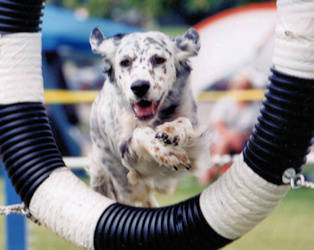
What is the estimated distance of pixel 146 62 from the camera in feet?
7.23

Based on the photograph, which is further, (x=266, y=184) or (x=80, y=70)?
(x=80, y=70)

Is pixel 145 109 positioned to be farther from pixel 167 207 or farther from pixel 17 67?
pixel 17 67

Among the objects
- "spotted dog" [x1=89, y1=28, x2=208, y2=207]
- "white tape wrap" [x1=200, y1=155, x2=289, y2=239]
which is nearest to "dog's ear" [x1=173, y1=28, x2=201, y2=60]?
"spotted dog" [x1=89, y1=28, x2=208, y2=207]

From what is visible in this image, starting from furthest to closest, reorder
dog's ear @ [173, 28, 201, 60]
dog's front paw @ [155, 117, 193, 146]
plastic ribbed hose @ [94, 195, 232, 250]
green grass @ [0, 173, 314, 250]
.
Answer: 1. green grass @ [0, 173, 314, 250]
2. plastic ribbed hose @ [94, 195, 232, 250]
3. dog's ear @ [173, 28, 201, 60]
4. dog's front paw @ [155, 117, 193, 146]

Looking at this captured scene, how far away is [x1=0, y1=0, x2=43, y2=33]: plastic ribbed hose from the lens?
8.18ft

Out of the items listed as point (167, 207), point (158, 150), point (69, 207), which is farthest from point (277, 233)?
point (158, 150)

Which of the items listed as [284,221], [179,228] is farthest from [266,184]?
[284,221]

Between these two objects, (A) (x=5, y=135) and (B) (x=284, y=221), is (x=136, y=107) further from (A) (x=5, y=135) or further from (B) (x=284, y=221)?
(B) (x=284, y=221)

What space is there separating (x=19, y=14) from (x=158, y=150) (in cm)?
87

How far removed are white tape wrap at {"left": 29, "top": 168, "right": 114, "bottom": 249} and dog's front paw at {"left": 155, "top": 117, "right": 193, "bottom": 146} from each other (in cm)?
48

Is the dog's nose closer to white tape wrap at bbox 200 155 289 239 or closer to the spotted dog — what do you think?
the spotted dog

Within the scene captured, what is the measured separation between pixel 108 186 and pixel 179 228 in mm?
496

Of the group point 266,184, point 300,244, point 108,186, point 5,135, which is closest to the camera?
point 266,184

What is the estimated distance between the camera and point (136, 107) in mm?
2195
